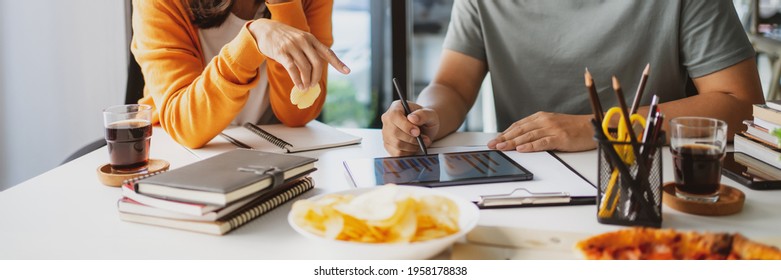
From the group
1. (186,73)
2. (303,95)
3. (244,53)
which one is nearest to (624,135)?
(303,95)

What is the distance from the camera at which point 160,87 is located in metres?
1.53

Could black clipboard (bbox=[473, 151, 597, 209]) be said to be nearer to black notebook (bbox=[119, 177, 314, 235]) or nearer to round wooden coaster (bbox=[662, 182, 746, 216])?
round wooden coaster (bbox=[662, 182, 746, 216])

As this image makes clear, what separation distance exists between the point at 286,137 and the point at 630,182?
2.69 feet

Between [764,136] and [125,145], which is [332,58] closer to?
[125,145]

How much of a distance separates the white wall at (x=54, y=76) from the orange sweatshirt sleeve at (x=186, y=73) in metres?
0.92

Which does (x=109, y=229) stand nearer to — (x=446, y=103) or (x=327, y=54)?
(x=327, y=54)

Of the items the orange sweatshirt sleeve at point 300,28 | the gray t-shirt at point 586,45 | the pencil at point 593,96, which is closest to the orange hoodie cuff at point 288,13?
the orange sweatshirt sleeve at point 300,28

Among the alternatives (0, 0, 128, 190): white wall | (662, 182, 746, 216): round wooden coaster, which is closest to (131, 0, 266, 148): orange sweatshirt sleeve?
(662, 182, 746, 216): round wooden coaster

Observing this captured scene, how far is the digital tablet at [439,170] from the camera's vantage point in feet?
3.68

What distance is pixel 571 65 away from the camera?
1.73 m

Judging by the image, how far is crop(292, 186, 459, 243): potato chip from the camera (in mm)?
785

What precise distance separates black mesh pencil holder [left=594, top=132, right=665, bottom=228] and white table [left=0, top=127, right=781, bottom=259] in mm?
30

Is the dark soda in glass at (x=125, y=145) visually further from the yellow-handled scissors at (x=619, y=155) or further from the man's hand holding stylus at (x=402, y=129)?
the yellow-handled scissors at (x=619, y=155)

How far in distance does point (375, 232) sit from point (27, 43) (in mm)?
2046
